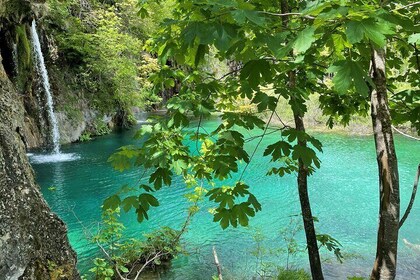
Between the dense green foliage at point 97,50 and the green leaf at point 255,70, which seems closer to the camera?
the green leaf at point 255,70

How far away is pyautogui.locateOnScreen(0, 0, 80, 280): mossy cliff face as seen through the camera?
171cm

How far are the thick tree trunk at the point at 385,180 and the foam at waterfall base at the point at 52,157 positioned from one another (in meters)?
13.6

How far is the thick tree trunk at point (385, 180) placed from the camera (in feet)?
7.14

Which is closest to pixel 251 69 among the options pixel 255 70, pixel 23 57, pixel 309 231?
pixel 255 70

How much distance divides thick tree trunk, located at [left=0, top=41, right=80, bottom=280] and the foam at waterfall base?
1280 cm

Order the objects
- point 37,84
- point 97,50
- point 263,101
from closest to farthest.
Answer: point 263,101, point 37,84, point 97,50

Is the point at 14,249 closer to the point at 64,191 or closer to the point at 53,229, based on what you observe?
the point at 53,229

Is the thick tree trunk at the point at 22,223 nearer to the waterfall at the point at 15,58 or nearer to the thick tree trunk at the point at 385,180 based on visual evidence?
the thick tree trunk at the point at 385,180

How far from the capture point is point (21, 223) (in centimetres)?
180

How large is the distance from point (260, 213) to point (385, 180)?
21.8 feet

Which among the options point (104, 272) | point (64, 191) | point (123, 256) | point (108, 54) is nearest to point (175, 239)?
point (123, 256)

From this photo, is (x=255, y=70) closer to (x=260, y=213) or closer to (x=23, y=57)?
(x=260, y=213)

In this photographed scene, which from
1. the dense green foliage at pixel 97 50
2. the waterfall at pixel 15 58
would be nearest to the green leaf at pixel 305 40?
the waterfall at pixel 15 58

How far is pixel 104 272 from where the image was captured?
493cm
